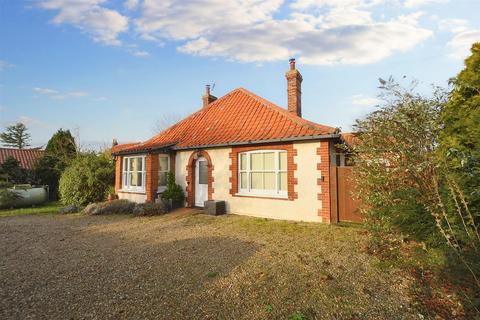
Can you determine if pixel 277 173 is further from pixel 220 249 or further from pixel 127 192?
pixel 127 192

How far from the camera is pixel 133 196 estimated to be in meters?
13.6

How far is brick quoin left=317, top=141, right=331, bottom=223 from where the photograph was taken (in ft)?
28.4

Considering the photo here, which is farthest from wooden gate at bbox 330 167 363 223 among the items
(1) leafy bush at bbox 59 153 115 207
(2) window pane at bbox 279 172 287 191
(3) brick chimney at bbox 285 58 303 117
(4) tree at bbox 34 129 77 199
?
(4) tree at bbox 34 129 77 199

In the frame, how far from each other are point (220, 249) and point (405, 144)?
499 cm

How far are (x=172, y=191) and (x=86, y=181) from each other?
5908 millimetres

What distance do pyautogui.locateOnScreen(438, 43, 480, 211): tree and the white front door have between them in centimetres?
874

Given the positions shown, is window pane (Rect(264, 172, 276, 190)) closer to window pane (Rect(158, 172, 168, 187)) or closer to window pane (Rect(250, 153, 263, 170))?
window pane (Rect(250, 153, 263, 170))

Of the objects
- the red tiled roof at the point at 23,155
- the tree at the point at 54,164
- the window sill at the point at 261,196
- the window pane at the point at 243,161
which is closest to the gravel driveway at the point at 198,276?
the window sill at the point at 261,196

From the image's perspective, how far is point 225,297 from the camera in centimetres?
384

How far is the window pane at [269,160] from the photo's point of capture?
1016 cm

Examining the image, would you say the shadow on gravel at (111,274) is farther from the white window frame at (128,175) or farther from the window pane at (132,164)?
the window pane at (132,164)

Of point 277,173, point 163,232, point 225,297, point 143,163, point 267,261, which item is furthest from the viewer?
point 143,163

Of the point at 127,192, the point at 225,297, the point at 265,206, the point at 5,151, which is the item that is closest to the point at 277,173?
the point at 265,206

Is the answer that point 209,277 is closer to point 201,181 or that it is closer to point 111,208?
point 201,181
